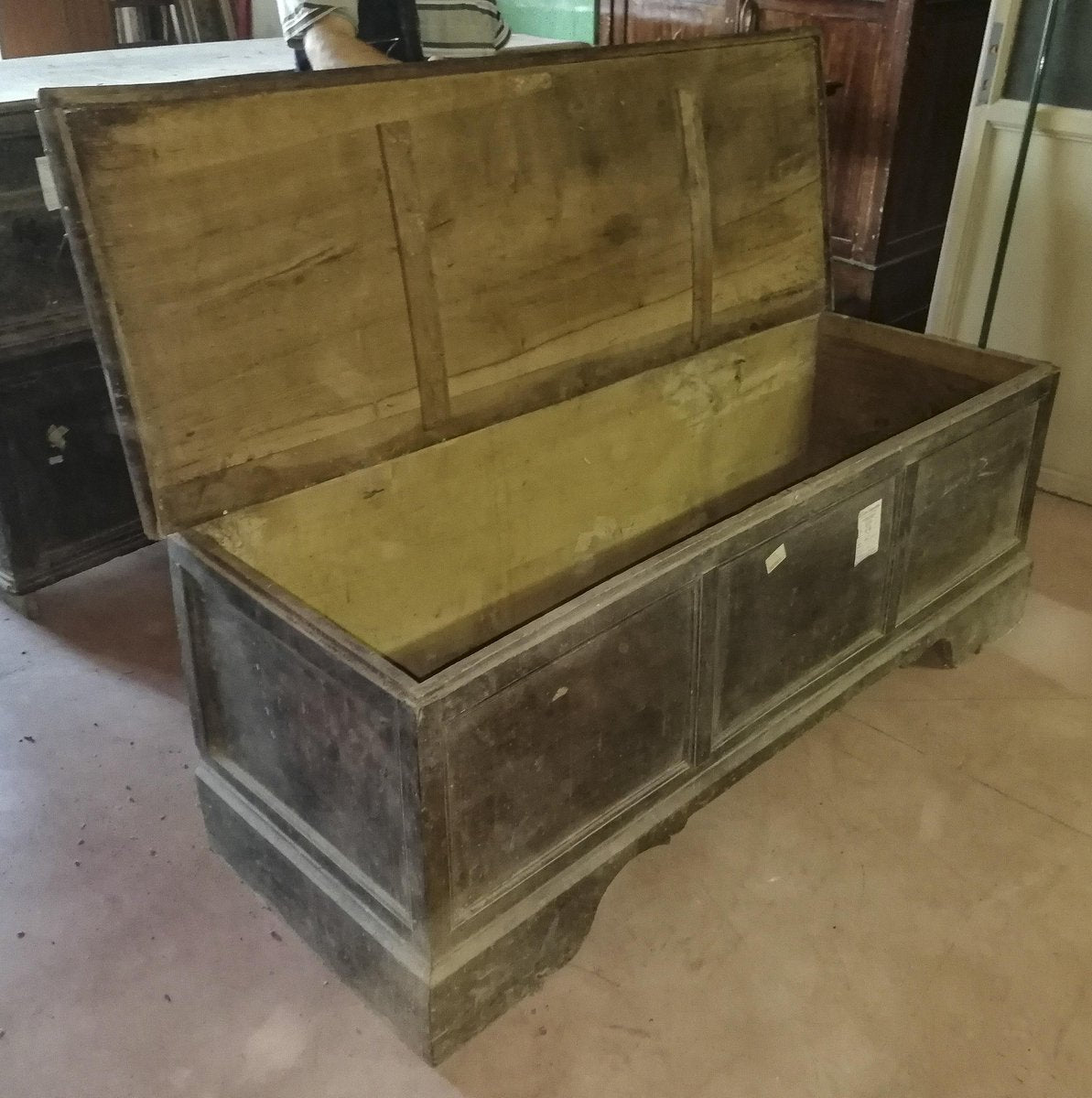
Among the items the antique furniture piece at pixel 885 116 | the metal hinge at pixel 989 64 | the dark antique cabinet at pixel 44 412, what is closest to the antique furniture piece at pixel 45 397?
the dark antique cabinet at pixel 44 412

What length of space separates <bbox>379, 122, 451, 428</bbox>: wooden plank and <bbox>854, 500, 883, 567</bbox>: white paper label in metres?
0.65

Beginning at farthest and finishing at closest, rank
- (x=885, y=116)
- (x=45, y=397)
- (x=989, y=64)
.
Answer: (x=885, y=116) → (x=989, y=64) → (x=45, y=397)

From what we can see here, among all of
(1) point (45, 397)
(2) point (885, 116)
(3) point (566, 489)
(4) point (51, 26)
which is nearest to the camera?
(3) point (566, 489)

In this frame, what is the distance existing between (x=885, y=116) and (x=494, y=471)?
5.13 feet

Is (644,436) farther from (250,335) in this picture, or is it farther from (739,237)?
(250,335)

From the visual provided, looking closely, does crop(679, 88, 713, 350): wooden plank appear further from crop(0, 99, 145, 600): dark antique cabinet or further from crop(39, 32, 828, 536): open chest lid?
crop(0, 99, 145, 600): dark antique cabinet

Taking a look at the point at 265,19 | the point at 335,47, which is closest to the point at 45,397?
the point at 335,47

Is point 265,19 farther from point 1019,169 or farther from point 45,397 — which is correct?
point 1019,169

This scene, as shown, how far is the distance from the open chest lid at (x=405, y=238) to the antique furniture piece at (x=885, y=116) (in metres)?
0.68

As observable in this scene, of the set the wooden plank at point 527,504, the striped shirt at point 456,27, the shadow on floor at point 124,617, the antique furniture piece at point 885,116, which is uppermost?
the striped shirt at point 456,27

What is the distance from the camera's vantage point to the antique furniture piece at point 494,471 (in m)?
1.30

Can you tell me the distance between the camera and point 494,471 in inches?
72.2

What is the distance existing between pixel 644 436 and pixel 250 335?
85cm

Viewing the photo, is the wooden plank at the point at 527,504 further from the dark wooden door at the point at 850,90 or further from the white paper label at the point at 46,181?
the white paper label at the point at 46,181
